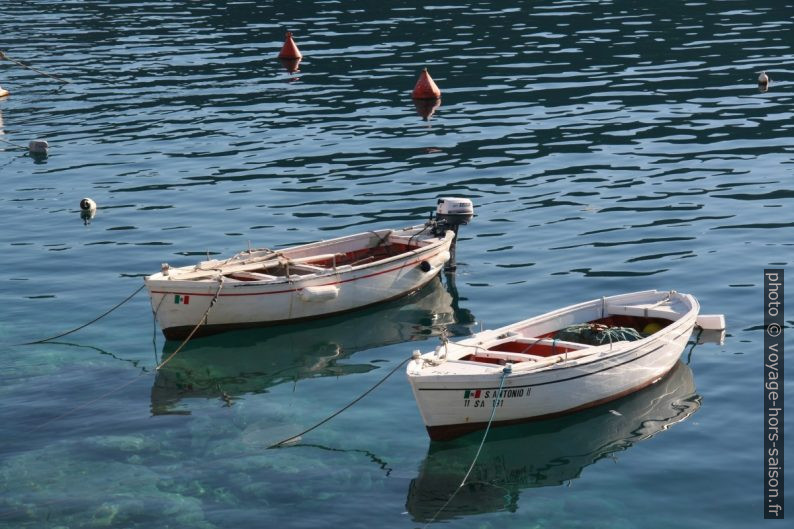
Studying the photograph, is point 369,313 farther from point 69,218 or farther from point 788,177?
point 788,177

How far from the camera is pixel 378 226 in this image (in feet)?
106

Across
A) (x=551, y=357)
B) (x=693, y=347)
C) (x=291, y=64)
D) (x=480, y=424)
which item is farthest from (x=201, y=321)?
(x=291, y=64)

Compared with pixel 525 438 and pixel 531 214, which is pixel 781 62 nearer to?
pixel 531 214

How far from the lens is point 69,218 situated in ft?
113

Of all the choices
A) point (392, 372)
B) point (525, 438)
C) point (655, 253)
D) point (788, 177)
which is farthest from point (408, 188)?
point (525, 438)

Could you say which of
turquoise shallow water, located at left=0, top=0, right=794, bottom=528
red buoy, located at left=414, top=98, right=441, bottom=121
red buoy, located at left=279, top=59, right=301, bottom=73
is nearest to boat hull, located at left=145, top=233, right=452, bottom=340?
turquoise shallow water, located at left=0, top=0, right=794, bottom=528

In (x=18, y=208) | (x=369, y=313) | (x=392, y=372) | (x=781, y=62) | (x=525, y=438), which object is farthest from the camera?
(x=781, y=62)

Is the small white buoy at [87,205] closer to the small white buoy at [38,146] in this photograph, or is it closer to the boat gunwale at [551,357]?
the small white buoy at [38,146]

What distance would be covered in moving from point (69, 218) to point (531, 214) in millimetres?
12773

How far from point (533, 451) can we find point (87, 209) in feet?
59.7

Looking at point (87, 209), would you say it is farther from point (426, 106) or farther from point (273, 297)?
point (426, 106)

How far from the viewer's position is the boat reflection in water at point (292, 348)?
2348 cm

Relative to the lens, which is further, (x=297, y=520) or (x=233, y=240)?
(x=233, y=240)

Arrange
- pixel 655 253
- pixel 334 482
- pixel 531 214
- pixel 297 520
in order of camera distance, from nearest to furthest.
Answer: pixel 297 520
pixel 334 482
pixel 655 253
pixel 531 214
